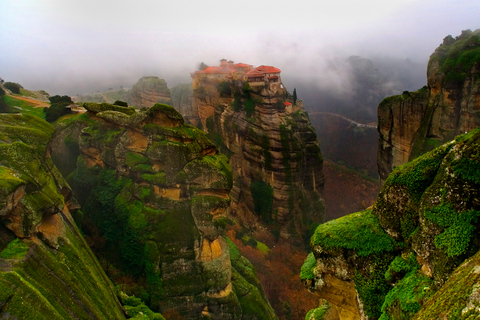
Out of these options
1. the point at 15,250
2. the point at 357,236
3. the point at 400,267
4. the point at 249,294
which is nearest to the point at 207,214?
the point at 249,294

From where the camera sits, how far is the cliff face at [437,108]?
1883 centimetres

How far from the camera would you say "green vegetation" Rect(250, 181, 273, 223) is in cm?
3447

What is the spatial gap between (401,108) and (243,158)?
56.6 ft

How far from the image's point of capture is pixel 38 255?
11.4 m

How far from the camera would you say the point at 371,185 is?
4762cm

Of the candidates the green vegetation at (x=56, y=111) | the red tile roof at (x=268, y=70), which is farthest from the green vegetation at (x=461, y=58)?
the green vegetation at (x=56, y=111)

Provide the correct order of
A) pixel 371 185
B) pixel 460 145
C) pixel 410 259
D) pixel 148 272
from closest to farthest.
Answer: pixel 460 145 < pixel 410 259 < pixel 148 272 < pixel 371 185

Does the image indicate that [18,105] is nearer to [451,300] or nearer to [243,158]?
[243,158]

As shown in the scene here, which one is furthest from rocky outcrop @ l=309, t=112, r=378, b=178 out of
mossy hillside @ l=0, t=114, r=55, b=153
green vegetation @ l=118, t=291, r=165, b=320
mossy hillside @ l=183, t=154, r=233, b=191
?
mossy hillside @ l=0, t=114, r=55, b=153

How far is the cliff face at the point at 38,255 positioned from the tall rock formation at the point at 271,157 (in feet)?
69.9

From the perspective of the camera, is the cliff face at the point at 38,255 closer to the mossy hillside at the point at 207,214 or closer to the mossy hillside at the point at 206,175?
the mossy hillside at the point at 207,214

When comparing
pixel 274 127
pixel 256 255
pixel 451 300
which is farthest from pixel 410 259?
pixel 274 127

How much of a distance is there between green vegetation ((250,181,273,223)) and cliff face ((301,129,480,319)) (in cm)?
2561

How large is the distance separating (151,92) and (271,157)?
39475 mm
